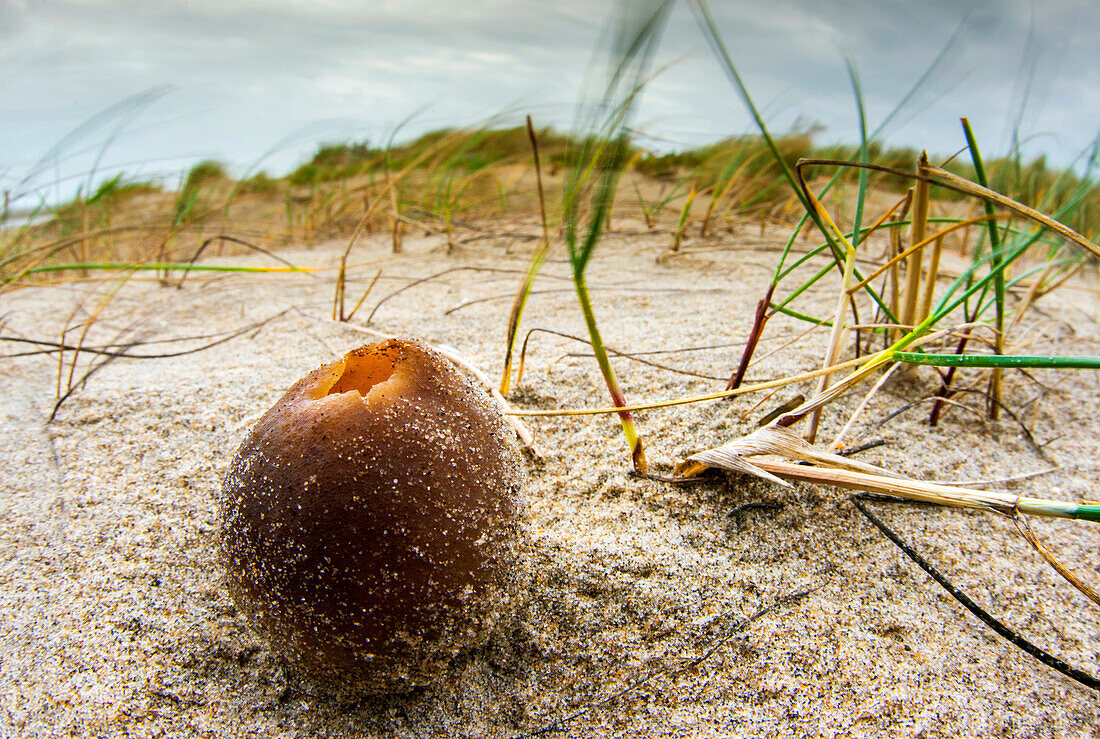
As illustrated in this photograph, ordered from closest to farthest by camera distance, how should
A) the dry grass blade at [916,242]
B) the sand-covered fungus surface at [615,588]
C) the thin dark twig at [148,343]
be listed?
1. the sand-covered fungus surface at [615,588]
2. the dry grass blade at [916,242]
3. the thin dark twig at [148,343]

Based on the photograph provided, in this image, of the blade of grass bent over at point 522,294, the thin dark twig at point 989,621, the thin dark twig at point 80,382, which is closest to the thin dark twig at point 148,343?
the thin dark twig at point 80,382

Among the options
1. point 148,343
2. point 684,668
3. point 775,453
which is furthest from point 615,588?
point 148,343

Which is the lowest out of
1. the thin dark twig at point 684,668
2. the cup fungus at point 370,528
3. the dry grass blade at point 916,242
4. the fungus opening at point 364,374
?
the thin dark twig at point 684,668

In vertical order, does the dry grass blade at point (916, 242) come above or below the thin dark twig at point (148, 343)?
above

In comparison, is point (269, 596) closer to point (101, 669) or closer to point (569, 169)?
point (101, 669)

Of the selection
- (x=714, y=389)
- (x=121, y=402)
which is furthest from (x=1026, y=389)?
(x=121, y=402)

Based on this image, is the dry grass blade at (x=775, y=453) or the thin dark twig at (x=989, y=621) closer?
the thin dark twig at (x=989, y=621)

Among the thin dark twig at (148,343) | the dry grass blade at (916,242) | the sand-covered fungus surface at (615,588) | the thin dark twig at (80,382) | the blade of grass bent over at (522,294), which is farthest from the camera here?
the thin dark twig at (148,343)

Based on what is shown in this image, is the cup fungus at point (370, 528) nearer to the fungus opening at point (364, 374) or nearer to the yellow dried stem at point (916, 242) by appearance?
the fungus opening at point (364, 374)
